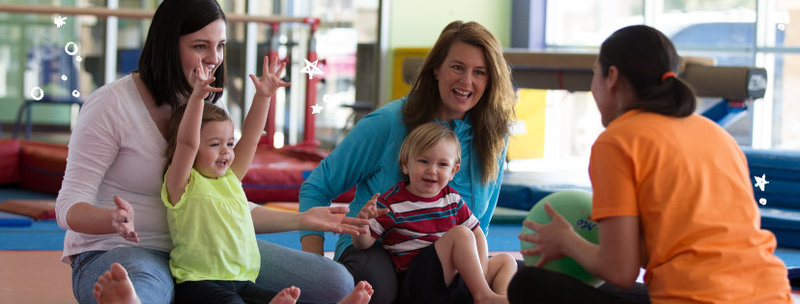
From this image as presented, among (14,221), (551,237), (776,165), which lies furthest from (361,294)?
(776,165)

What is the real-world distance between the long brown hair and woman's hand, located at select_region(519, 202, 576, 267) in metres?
0.74

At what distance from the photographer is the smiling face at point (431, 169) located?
2609 millimetres

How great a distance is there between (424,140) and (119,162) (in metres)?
0.85

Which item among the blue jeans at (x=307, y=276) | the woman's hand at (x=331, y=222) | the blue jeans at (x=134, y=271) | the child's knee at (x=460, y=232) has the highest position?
the woman's hand at (x=331, y=222)

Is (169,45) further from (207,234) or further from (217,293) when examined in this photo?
(217,293)

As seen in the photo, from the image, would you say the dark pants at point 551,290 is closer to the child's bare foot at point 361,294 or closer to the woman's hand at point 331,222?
the child's bare foot at point 361,294

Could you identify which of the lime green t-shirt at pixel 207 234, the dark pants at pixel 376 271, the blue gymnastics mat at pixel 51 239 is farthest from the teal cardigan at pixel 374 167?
the blue gymnastics mat at pixel 51 239

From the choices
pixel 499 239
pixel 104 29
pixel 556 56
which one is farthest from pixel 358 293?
pixel 104 29

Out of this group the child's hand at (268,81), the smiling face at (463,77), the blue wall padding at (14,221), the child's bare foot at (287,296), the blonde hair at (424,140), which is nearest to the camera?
the child's bare foot at (287,296)

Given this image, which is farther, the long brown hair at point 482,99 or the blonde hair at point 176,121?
the long brown hair at point 482,99

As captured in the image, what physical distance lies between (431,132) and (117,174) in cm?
89

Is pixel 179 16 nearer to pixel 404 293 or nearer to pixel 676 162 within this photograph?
pixel 404 293

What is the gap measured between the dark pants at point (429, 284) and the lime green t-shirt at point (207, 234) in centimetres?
46

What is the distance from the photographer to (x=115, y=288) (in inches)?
78.1
